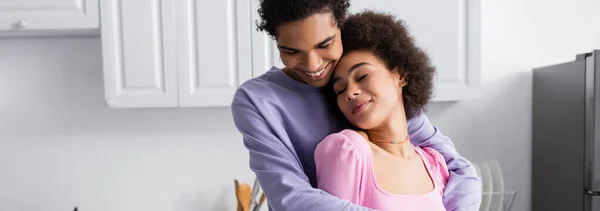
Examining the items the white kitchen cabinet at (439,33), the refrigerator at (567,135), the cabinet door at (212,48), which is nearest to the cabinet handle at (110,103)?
the cabinet door at (212,48)

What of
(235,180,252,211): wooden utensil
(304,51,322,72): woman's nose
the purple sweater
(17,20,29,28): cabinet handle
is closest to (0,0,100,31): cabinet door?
(17,20,29,28): cabinet handle

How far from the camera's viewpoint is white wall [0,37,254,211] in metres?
1.89

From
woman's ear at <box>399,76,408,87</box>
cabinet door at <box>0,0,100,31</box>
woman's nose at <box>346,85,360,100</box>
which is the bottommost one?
woman's nose at <box>346,85,360,100</box>

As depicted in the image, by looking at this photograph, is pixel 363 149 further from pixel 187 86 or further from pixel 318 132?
pixel 187 86

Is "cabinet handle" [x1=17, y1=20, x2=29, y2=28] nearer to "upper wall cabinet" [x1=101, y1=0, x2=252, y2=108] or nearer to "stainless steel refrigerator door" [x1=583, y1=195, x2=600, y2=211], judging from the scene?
"upper wall cabinet" [x1=101, y1=0, x2=252, y2=108]

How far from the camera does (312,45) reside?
74cm

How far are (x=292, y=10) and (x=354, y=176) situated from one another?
0.27m

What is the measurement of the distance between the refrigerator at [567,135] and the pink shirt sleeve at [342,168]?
980 millimetres

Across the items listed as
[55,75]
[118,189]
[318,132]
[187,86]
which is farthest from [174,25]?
[318,132]

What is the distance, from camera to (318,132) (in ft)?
2.75

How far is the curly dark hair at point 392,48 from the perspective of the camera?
813 millimetres

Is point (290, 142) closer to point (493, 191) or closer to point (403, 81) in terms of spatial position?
point (403, 81)

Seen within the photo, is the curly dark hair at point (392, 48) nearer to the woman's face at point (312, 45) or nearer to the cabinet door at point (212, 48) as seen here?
the woman's face at point (312, 45)

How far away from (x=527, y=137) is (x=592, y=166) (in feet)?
1.72
